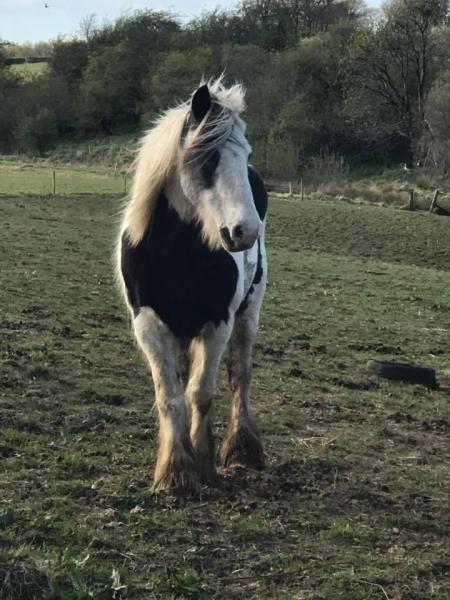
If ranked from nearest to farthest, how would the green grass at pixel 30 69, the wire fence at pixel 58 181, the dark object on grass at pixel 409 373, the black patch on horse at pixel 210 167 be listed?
1. the black patch on horse at pixel 210 167
2. the dark object on grass at pixel 409 373
3. the wire fence at pixel 58 181
4. the green grass at pixel 30 69

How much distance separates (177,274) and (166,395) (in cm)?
74

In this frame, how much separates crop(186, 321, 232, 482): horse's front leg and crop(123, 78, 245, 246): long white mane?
0.76 meters

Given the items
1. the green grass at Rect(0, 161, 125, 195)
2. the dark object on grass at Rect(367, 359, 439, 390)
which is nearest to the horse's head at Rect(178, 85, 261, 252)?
the dark object on grass at Rect(367, 359, 439, 390)

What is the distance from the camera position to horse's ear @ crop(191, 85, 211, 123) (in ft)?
13.8

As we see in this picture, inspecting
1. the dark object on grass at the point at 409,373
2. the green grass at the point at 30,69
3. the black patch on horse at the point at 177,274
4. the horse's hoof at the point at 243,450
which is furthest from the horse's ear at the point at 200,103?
the green grass at the point at 30,69

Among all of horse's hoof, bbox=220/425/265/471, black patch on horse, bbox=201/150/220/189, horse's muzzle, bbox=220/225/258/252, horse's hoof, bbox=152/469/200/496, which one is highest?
black patch on horse, bbox=201/150/220/189

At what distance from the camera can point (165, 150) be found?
4371 millimetres

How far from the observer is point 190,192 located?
13.9 ft

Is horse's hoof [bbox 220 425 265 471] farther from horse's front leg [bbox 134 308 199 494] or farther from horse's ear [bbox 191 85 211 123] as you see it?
horse's ear [bbox 191 85 211 123]

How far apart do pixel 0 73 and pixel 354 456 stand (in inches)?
2610

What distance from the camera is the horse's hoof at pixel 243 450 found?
493 centimetres

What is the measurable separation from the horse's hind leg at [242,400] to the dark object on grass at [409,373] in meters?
2.75

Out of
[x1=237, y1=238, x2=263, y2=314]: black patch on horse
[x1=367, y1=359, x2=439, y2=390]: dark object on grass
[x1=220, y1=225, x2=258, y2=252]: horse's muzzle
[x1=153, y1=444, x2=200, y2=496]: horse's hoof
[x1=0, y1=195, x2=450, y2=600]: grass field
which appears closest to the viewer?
[x1=0, y1=195, x2=450, y2=600]: grass field

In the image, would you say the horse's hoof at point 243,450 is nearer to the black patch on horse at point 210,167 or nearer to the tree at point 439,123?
the black patch on horse at point 210,167
